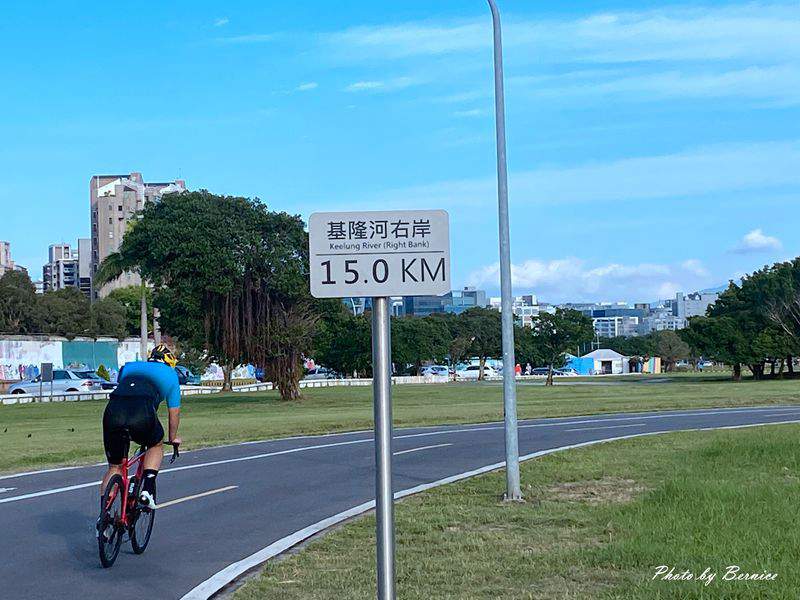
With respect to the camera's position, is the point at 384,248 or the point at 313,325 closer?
the point at 384,248

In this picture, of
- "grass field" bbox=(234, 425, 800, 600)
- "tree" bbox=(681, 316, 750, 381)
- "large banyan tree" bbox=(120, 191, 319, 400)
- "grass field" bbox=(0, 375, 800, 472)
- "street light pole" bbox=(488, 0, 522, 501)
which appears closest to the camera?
"grass field" bbox=(234, 425, 800, 600)

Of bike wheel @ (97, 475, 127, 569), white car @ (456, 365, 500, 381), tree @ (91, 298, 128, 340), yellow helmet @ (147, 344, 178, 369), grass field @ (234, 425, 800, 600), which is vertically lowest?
white car @ (456, 365, 500, 381)

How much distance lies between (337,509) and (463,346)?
94943 mm

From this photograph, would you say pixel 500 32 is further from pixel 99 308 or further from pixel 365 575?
pixel 99 308

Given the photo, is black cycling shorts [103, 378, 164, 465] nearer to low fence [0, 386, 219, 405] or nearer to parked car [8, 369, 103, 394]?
low fence [0, 386, 219, 405]

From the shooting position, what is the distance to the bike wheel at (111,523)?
9.65 meters

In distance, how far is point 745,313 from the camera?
7681cm

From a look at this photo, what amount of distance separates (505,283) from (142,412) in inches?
210

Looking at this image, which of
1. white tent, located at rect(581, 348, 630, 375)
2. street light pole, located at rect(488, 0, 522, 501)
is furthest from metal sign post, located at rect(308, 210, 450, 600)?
white tent, located at rect(581, 348, 630, 375)

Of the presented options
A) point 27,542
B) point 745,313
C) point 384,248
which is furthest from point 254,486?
point 745,313

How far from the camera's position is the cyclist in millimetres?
9805

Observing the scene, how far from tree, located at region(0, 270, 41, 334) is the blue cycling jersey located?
8431 centimetres

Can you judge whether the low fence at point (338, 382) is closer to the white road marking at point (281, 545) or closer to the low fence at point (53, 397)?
the low fence at point (53, 397)

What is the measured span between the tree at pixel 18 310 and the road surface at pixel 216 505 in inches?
2767
